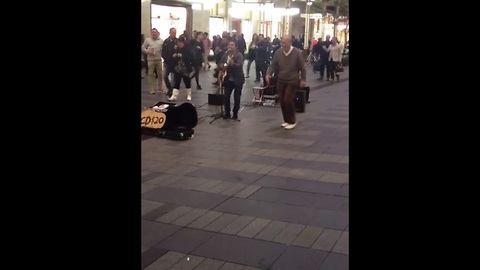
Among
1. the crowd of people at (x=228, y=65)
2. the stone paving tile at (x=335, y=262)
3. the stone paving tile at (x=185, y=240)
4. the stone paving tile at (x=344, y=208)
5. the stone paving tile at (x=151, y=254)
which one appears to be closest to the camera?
the stone paving tile at (x=335, y=262)

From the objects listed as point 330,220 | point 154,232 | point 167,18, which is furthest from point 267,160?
point 167,18

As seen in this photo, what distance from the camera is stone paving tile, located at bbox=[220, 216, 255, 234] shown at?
500cm

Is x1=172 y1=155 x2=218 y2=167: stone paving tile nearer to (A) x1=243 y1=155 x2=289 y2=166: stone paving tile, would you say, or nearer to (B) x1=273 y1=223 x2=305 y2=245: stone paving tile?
(A) x1=243 y1=155 x2=289 y2=166: stone paving tile

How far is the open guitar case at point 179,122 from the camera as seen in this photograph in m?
9.62

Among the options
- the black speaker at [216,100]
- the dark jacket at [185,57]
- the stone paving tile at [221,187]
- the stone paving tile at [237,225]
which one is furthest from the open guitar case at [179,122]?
the dark jacket at [185,57]

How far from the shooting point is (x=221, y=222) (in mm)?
5258

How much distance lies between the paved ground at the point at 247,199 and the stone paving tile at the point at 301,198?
0.01 metres

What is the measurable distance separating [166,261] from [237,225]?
41.9 inches

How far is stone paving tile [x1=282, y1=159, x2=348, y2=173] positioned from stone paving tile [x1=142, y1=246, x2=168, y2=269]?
11.7 feet

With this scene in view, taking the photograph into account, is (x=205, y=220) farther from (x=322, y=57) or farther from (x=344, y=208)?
(x=322, y=57)

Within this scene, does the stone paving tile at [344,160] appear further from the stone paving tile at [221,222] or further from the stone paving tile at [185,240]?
the stone paving tile at [185,240]

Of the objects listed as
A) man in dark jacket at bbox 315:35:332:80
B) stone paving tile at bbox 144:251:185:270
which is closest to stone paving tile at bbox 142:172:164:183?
stone paving tile at bbox 144:251:185:270
